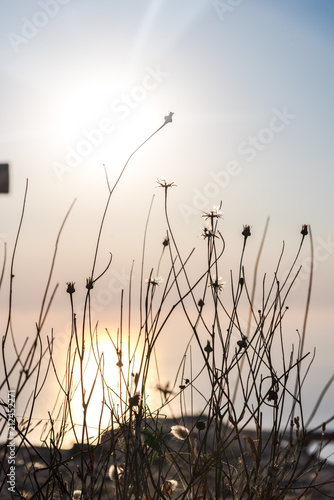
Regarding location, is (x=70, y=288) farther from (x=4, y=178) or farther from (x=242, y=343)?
(x=4, y=178)

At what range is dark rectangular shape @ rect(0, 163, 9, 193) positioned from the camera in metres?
2.59

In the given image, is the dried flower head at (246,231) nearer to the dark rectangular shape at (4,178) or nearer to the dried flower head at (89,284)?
the dried flower head at (89,284)

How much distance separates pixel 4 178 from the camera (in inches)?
102

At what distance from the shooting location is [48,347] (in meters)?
1.83

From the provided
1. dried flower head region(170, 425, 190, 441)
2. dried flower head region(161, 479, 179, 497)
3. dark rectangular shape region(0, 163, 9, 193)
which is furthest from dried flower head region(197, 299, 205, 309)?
dark rectangular shape region(0, 163, 9, 193)

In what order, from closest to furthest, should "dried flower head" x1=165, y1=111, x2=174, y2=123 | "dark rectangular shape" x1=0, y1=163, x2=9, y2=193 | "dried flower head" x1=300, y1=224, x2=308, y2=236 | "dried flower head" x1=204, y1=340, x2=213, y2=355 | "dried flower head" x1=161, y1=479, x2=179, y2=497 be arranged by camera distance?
"dried flower head" x1=165, y1=111, x2=174, y2=123, "dried flower head" x1=161, y1=479, x2=179, y2=497, "dried flower head" x1=204, y1=340, x2=213, y2=355, "dried flower head" x1=300, y1=224, x2=308, y2=236, "dark rectangular shape" x1=0, y1=163, x2=9, y2=193

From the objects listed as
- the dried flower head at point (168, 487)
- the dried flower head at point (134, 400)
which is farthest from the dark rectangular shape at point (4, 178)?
the dried flower head at point (168, 487)

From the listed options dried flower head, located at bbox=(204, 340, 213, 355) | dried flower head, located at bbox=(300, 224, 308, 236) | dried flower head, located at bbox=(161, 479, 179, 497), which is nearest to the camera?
dried flower head, located at bbox=(161, 479, 179, 497)

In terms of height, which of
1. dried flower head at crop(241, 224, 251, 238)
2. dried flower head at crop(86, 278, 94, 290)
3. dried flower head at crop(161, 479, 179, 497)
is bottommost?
dried flower head at crop(161, 479, 179, 497)

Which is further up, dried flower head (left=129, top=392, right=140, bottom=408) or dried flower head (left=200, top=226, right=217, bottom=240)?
dried flower head (left=200, top=226, right=217, bottom=240)

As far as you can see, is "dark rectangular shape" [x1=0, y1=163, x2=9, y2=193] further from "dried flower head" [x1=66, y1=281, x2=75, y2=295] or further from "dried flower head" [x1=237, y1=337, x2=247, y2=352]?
"dried flower head" [x1=237, y1=337, x2=247, y2=352]

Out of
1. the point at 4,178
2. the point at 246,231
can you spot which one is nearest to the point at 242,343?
the point at 246,231

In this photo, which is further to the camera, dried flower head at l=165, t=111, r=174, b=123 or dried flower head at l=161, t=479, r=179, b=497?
dried flower head at l=161, t=479, r=179, b=497

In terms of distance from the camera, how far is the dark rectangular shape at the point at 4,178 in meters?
2.59
